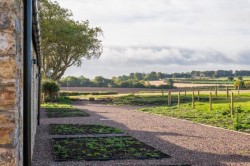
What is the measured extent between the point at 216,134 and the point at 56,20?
28690 millimetres

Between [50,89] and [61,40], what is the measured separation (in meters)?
6.68

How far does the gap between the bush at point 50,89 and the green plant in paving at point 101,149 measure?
77.1 ft

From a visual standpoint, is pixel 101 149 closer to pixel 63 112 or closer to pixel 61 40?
pixel 63 112

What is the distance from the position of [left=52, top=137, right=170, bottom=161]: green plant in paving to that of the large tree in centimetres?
2783

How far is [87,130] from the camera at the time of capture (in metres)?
15.9

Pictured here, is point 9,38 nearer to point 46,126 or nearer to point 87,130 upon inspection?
point 87,130

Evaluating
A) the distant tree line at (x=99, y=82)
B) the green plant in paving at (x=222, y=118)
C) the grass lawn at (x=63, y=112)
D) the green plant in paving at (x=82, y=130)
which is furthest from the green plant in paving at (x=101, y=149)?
the distant tree line at (x=99, y=82)

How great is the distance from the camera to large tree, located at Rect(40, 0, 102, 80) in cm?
4006

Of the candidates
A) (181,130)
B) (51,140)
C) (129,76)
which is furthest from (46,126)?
(129,76)

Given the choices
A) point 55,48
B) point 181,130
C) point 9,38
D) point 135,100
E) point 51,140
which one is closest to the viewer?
point 9,38

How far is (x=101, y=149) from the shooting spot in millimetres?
11133

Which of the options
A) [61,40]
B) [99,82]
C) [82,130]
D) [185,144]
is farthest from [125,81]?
[185,144]

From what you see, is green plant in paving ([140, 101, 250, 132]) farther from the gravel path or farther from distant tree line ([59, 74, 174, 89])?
distant tree line ([59, 74, 174, 89])

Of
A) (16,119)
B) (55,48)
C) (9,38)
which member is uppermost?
(55,48)
